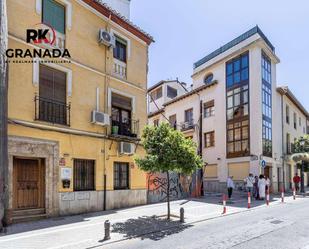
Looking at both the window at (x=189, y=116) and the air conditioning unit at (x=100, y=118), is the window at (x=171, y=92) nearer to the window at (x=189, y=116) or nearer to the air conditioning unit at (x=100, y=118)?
the window at (x=189, y=116)

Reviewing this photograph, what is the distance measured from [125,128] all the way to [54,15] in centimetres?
598

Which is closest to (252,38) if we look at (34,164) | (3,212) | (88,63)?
(88,63)

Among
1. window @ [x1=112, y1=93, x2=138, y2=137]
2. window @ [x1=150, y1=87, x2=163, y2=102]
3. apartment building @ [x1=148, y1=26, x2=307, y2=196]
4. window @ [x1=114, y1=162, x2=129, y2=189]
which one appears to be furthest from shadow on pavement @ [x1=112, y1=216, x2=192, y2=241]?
window @ [x1=150, y1=87, x2=163, y2=102]

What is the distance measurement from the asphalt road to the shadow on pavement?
0.10ft

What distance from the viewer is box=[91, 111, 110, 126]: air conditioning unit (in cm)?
1374

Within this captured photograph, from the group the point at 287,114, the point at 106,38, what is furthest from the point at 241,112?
the point at 106,38

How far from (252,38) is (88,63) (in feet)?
50.0

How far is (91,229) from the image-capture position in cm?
978

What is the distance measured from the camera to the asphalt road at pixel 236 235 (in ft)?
26.0

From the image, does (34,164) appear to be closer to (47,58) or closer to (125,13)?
(47,58)

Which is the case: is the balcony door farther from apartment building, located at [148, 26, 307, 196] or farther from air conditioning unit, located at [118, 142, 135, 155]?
apartment building, located at [148, 26, 307, 196]

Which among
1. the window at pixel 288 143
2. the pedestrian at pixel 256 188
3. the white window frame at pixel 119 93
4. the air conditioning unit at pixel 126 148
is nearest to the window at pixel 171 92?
the window at pixel 288 143

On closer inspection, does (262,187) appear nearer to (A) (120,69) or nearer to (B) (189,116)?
(A) (120,69)

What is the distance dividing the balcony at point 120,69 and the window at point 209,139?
13.8m
